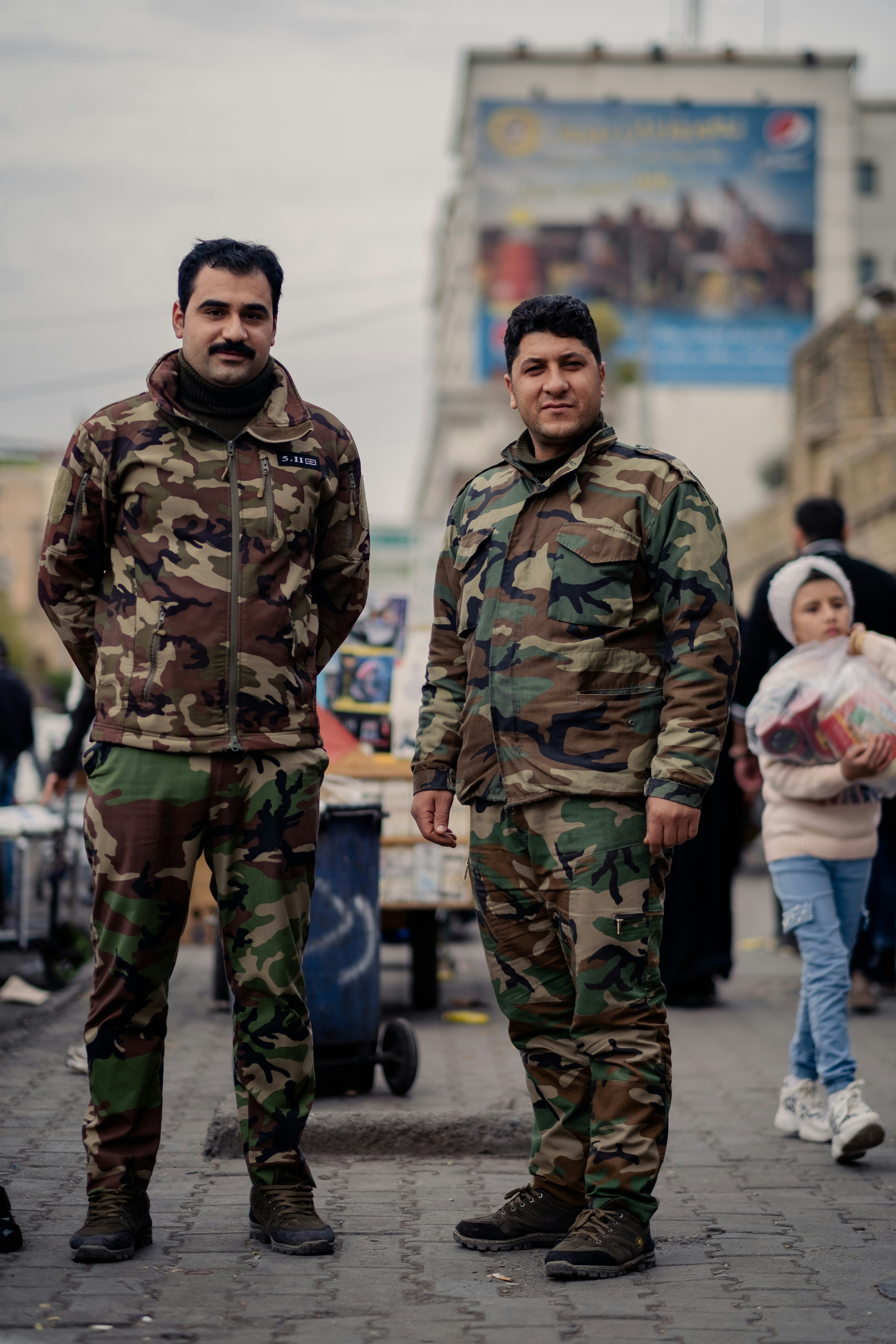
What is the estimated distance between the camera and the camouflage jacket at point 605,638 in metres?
4.11

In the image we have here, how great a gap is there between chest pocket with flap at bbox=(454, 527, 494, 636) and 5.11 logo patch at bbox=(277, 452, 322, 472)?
423mm

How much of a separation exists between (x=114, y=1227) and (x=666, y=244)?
169 feet

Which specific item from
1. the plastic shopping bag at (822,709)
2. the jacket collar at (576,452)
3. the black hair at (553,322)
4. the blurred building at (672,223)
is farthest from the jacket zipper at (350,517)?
the blurred building at (672,223)

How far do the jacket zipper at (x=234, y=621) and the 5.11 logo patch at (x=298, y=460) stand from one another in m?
0.14

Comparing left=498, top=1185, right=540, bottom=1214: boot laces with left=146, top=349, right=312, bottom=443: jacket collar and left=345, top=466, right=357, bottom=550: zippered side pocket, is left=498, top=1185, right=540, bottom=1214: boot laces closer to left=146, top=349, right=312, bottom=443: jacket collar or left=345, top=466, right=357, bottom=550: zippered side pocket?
left=345, top=466, right=357, bottom=550: zippered side pocket

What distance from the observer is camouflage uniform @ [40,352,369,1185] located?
4191 millimetres

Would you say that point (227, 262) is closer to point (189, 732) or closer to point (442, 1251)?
point (189, 732)

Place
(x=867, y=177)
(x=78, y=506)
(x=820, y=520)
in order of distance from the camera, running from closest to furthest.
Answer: (x=78, y=506), (x=820, y=520), (x=867, y=177)

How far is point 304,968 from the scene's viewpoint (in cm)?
647

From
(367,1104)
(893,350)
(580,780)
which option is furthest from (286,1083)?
(893,350)

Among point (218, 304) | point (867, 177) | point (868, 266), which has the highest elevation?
point (867, 177)

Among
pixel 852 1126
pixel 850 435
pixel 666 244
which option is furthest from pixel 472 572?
pixel 666 244

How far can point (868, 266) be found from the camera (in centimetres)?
6500

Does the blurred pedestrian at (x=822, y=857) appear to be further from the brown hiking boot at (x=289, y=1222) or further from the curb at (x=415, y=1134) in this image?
the brown hiking boot at (x=289, y=1222)
